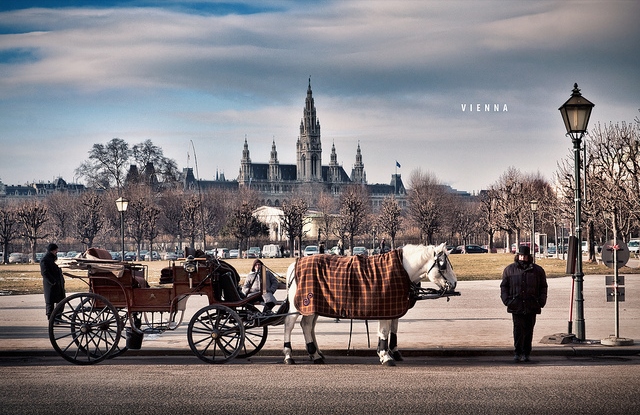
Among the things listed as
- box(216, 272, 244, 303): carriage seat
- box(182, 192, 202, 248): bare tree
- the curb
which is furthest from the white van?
box(216, 272, 244, 303): carriage seat

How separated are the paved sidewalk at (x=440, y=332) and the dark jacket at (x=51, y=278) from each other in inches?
32.7

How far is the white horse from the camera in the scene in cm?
1355

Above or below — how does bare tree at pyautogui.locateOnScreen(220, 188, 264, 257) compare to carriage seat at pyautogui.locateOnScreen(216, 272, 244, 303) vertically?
above

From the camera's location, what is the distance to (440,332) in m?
17.9

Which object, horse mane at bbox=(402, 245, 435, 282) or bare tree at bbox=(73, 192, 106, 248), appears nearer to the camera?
horse mane at bbox=(402, 245, 435, 282)

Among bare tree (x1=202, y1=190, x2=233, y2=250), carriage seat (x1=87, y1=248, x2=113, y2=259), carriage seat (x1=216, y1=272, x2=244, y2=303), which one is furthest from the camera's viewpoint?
bare tree (x1=202, y1=190, x2=233, y2=250)

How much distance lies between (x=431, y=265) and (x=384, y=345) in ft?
4.78

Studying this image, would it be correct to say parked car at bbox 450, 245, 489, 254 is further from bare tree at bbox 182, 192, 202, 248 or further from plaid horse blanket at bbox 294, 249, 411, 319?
plaid horse blanket at bbox 294, 249, 411, 319

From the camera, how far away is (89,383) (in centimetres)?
1219

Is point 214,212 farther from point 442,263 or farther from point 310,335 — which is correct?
point 442,263

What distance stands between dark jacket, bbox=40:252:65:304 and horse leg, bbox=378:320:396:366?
7383 millimetres

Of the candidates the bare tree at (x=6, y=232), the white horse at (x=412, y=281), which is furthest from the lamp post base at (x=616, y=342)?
the bare tree at (x=6, y=232)

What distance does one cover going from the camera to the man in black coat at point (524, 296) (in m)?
13.7

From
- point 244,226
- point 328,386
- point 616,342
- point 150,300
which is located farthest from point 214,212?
point 328,386
